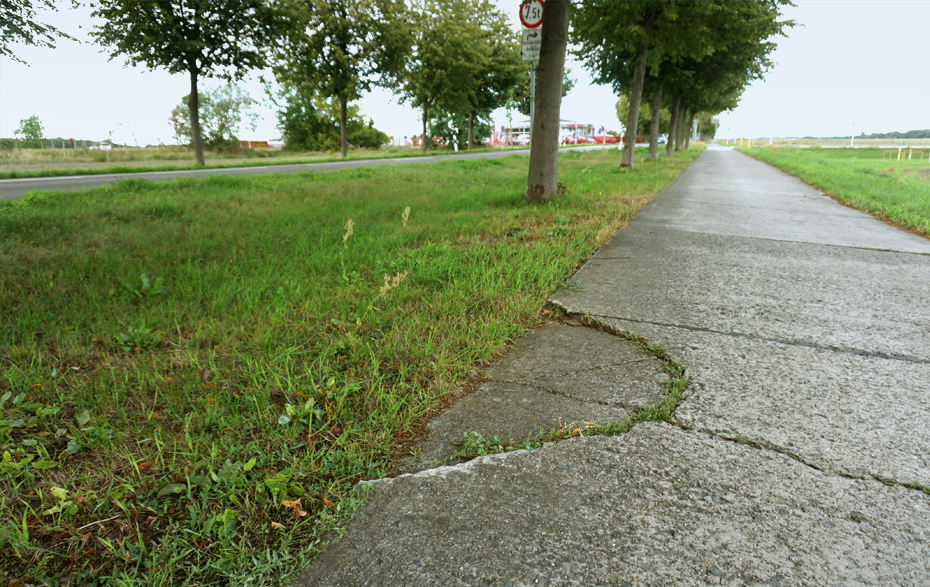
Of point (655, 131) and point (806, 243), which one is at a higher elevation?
point (655, 131)

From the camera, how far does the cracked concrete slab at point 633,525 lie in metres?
1.29

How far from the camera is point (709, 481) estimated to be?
1620 mm

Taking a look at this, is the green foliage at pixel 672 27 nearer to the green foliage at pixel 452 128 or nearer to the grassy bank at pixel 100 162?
the grassy bank at pixel 100 162

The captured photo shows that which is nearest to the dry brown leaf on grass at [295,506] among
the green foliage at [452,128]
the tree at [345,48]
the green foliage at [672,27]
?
the green foliage at [672,27]

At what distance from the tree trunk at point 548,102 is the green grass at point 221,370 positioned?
2070 millimetres

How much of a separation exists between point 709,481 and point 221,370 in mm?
2084

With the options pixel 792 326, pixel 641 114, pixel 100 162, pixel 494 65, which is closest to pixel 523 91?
pixel 494 65

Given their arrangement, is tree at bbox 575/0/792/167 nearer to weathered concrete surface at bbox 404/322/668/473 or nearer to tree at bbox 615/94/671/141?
weathered concrete surface at bbox 404/322/668/473

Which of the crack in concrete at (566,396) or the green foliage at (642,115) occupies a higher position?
the green foliage at (642,115)

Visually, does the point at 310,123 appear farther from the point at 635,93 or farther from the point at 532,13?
the point at 532,13

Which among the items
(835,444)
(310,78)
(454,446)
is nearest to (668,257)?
(835,444)

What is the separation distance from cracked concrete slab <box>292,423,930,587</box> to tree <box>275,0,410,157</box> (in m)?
27.4

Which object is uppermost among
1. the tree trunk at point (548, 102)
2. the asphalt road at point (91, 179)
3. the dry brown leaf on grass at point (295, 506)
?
the tree trunk at point (548, 102)

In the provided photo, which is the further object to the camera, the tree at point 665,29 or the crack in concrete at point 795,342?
the tree at point 665,29
